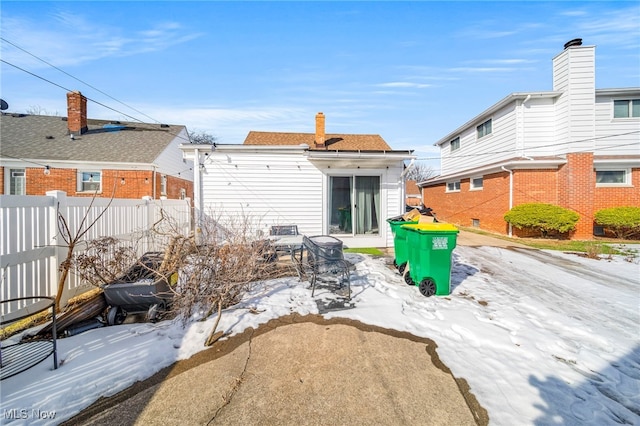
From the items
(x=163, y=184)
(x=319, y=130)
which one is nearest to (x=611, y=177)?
(x=319, y=130)

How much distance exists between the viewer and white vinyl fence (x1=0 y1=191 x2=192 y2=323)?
347 centimetres

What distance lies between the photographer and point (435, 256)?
15.8 ft

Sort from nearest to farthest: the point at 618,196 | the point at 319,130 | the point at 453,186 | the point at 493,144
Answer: the point at 618,196 < the point at 319,130 < the point at 493,144 < the point at 453,186

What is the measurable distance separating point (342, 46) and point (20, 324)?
36.8ft

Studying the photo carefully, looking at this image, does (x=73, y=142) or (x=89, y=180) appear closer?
(x=89, y=180)

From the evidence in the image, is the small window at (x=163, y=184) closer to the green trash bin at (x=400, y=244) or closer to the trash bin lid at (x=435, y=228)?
the green trash bin at (x=400, y=244)

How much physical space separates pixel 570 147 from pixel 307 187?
11546mm

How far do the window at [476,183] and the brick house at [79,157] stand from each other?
17.5 metres

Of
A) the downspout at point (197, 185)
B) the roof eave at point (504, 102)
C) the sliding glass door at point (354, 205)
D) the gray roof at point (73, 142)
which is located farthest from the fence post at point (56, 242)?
the roof eave at point (504, 102)

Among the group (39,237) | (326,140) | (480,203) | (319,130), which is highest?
(319,130)

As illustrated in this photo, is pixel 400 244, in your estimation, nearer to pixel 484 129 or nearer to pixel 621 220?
pixel 621 220

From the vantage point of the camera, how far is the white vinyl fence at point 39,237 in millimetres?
3469

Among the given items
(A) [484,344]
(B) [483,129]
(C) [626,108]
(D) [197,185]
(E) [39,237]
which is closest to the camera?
(A) [484,344]

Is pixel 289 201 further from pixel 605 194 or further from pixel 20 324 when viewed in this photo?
pixel 605 194
